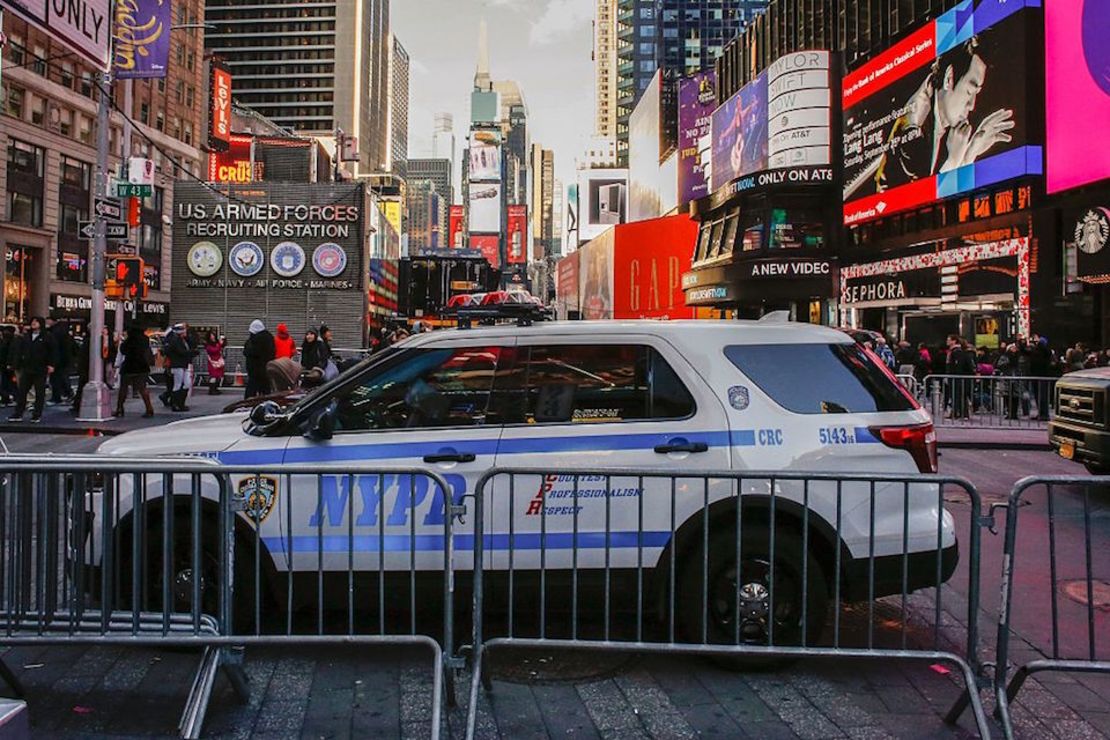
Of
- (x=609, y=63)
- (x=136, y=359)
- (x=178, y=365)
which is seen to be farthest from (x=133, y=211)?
(x=609, y=63)

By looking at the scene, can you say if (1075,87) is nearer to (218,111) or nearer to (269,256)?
(269,256)

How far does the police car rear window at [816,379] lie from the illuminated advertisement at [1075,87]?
21256 millimetres

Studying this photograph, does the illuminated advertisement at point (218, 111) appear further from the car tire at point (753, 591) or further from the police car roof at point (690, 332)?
the car tire at point (753, 591)

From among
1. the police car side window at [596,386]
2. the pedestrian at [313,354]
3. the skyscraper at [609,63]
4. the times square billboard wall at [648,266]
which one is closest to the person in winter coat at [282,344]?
the pedestrian at [313,354]

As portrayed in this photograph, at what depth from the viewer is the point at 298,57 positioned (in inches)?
6024

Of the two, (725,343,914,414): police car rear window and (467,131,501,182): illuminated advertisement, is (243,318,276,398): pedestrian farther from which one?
(467,131,501,182): illuminated advertisement

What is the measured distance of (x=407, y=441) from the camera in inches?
184

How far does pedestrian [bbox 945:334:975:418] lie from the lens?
16609 mm

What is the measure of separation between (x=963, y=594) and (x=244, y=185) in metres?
27.3

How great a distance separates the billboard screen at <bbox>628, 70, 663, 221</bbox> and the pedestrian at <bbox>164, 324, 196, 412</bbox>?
198ft

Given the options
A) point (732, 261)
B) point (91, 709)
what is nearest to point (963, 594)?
point (91, 709)

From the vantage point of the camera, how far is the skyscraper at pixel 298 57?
487 ft

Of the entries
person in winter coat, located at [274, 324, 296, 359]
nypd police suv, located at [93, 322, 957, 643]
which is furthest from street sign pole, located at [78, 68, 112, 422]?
nypd police suv, located at [93, 322, 957, 643]

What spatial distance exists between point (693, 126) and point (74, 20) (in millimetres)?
64016
